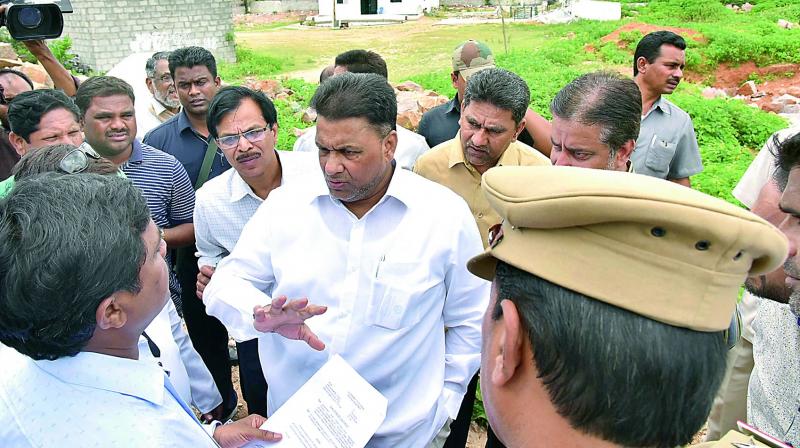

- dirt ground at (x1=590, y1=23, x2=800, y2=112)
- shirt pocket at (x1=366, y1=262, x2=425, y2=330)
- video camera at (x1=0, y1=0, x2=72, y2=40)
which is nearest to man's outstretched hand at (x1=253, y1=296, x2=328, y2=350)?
shirt pocket at (x1=366, y1=262, x2=425, y2=330)

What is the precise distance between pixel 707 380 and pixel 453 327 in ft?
4.70

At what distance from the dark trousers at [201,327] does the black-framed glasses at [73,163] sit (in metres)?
1.29

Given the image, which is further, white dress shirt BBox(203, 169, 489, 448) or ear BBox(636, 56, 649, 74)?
ear BBox(636, 56, 649, 74)

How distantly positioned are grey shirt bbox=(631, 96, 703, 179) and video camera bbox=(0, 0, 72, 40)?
401 centimetres

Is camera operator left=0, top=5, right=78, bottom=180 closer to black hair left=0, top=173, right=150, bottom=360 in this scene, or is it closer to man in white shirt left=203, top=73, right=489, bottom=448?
man in white shirt left=203, top=73, right=489, bottom=448

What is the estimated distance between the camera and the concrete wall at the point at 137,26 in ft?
54.1

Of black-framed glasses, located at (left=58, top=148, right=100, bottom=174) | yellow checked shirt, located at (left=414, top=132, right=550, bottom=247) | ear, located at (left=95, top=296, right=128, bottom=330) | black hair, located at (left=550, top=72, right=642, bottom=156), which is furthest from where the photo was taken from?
yellow checked shirt, located at (left=414, top=132, right=550, bottom=247)

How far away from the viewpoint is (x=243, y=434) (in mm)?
1893

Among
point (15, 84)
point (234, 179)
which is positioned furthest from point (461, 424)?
point (15, 84)

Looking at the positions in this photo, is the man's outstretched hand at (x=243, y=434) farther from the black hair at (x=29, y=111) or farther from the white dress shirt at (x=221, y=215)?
the black hair at (x=29, y=111)

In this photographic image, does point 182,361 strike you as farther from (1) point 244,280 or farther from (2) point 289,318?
(2) point 289,318

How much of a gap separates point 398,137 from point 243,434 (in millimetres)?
2224

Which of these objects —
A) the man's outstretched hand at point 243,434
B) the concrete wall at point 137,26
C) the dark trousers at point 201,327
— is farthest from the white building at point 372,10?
the man's outstretched hand at point 243,434

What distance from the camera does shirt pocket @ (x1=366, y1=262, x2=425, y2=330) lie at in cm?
206
